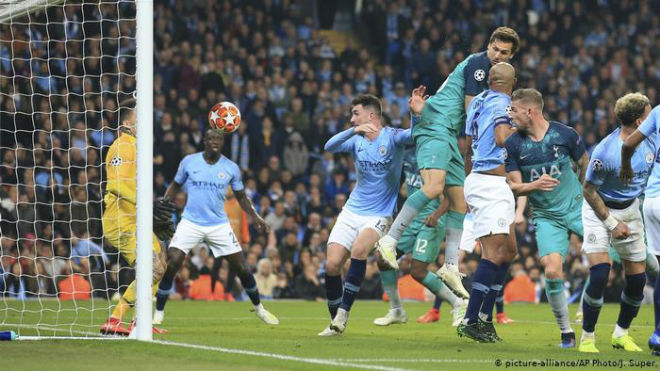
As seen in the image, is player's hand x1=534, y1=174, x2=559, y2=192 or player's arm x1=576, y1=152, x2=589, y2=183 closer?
player's hand x1=534, y1=174, x2=559, y2=192

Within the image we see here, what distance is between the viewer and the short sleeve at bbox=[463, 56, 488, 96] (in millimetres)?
11250

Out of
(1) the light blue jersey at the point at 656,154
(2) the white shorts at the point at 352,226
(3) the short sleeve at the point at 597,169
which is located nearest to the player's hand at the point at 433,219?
(2) the white shorts at the point at 352,226

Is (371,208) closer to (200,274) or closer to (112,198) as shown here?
(112,198)

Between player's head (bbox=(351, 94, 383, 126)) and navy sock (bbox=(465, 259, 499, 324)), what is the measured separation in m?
2.30

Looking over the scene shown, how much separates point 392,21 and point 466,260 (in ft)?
30.0

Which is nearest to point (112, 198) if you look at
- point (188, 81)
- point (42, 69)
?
point (42, 69)

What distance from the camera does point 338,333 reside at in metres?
11.4

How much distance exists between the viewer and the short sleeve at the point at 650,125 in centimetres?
873

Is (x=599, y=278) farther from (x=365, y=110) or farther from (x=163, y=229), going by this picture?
(x=163, y=229)

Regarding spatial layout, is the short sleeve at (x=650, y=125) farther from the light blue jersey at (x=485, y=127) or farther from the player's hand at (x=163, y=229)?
the player's hand at (x=163, y=229)

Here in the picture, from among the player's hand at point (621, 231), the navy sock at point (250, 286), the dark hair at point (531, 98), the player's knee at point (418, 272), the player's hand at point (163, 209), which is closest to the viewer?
the player's hand at point (621, 231)

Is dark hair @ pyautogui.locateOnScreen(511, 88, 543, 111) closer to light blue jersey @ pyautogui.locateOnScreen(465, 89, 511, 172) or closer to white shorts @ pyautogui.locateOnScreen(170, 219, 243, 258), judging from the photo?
light blue jersey @ pyautogui.locateOnScreen(465, 89, 511, 172)

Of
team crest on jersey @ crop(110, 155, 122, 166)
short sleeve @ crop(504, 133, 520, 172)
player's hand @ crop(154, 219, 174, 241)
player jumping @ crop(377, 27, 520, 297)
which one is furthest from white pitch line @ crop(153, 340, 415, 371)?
short sleeve @ crop(504, 133, 520, 172)

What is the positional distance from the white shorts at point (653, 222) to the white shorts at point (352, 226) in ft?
10.1
